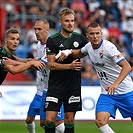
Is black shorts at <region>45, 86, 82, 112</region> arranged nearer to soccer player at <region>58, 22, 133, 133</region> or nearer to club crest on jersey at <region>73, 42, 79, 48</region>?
soccer player at <region>58, 22, 133, 133</region>

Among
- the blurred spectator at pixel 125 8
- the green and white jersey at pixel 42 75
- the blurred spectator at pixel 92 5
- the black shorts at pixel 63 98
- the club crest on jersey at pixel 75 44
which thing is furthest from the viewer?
the blurred spectator at pixel 125 8

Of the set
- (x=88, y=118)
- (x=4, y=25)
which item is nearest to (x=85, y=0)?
(x=4, y=25)

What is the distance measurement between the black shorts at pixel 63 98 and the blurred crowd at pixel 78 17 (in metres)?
10.7

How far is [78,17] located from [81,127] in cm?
749

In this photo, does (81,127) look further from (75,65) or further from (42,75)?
(75,65)

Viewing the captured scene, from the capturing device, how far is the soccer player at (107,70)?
9.98m

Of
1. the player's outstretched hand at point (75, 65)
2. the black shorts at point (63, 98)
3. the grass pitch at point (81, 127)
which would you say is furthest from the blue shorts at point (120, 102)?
the grass pitch at point (81, 127)

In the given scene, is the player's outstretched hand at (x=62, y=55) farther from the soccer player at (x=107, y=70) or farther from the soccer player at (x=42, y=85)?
the soccer player at (x=42, y=85)

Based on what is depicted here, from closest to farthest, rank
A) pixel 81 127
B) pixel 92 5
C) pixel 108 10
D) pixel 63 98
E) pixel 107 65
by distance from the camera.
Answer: pixel 107 65
pixel 63 98
pixel 81 127
pixel 108 10
pixel 92 5

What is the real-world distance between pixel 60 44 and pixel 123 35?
42.5 ft

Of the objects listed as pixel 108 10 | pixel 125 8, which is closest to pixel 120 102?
pixel 108 10

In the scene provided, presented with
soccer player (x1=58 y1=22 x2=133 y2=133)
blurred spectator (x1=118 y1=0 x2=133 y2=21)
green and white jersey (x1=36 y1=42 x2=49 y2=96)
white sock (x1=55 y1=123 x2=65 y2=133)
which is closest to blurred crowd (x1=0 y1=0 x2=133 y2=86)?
blurred spectator (x1=118 y1=0 x2=133 y2=21)

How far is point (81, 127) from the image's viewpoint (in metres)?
16.0

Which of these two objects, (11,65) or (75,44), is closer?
(11,65)
